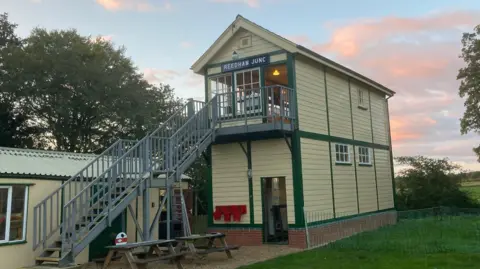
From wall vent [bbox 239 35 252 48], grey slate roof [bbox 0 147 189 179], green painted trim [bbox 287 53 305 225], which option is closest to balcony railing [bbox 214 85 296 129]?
green painted trim [bbox 287 53 305 225]

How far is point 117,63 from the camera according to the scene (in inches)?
1228

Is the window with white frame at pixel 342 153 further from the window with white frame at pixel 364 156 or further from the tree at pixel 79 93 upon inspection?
the tree at pixel 79 93

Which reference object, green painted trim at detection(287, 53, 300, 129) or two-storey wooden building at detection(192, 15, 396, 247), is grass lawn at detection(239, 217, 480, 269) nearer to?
two-storey wooden building at detection(192, 15, 396, 247)

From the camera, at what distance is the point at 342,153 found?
1756 centimetres

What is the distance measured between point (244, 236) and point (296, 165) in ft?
9.86

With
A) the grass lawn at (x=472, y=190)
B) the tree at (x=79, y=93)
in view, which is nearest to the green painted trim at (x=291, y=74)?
the tree at (x=79, y=93)

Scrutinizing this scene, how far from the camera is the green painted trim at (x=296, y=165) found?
13914 mm

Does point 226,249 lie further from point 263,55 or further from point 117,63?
point 117,63

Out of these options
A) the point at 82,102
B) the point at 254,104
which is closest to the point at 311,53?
the point at 254,104

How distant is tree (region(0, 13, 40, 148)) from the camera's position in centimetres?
2555

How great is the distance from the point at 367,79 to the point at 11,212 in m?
15.0

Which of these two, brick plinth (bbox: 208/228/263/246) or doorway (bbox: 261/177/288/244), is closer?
brick plinth (bbox: 208/228/263/246)

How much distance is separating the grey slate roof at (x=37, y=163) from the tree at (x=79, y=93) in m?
12.8

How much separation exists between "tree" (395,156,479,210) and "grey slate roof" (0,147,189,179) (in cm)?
1884
